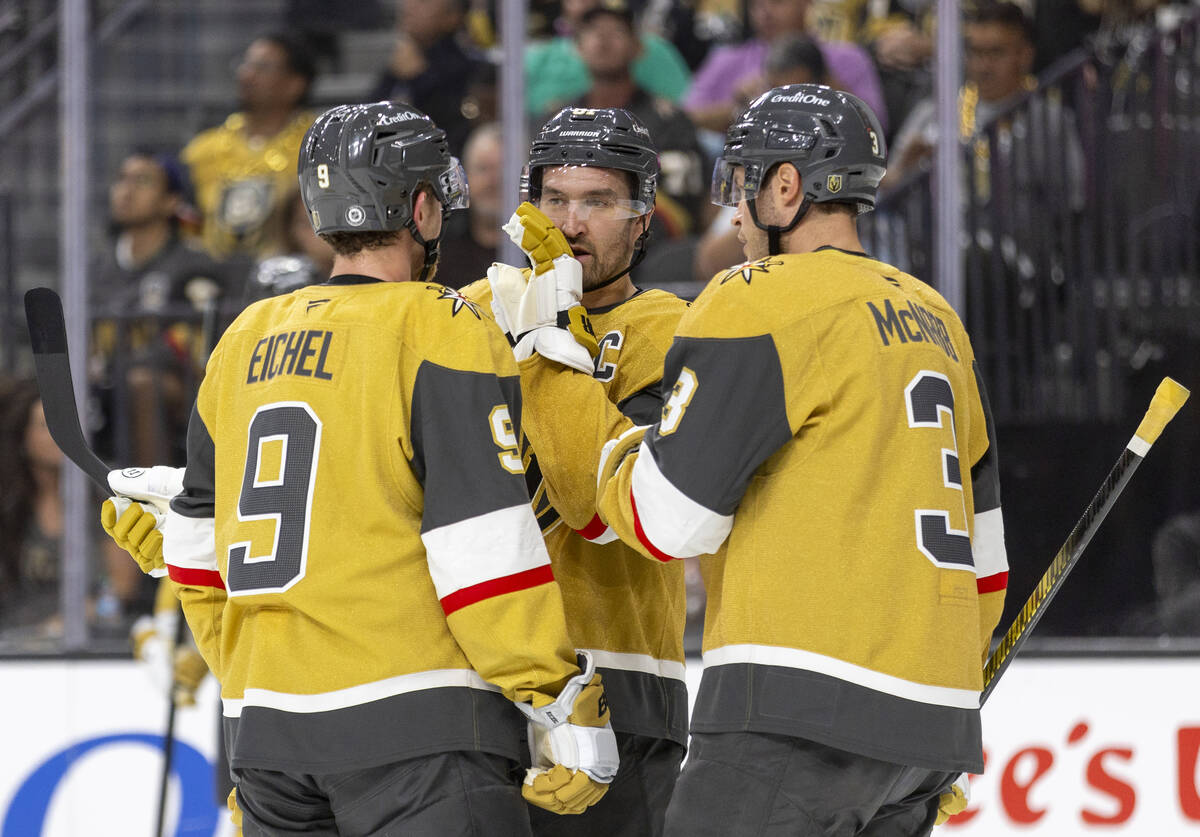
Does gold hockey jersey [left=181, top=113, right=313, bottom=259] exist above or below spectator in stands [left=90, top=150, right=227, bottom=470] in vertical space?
above

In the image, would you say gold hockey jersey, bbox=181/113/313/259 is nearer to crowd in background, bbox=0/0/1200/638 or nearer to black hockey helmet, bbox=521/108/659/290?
crowd in background, bbox=0/0/1200/638

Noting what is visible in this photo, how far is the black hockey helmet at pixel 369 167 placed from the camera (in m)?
2.03

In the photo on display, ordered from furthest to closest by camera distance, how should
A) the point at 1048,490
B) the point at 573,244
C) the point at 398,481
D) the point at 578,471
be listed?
1. the point at 1048,490
2. the point at 573,244
3. the point at 578,471
4. the point at 398,481

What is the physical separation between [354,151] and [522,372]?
41 cm

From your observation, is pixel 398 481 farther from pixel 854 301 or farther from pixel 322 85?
pixel 322 85

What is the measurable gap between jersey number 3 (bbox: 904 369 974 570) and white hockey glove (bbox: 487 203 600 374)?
490 mm

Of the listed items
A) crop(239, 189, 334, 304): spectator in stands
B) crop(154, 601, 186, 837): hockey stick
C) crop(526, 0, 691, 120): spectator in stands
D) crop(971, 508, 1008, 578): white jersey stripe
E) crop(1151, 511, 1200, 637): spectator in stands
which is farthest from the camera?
crop(526, 0, 691, 120): spectator in stands

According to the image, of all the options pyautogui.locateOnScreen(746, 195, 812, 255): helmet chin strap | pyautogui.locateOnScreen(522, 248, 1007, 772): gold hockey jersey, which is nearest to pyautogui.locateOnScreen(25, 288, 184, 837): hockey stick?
pyautogui.locateOnScreen(522, 248, 1007, 772): gold hockey jersey

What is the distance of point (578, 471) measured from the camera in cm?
221

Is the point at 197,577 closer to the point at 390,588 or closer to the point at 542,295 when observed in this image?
the point at 390,588

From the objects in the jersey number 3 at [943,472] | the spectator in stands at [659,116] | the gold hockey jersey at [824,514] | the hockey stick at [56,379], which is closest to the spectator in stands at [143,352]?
the spectator in stands at [659,116]

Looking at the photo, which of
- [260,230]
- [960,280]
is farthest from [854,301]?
[260,230]

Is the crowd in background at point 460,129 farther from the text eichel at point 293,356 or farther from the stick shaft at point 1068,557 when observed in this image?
the text eichel at point 293,356

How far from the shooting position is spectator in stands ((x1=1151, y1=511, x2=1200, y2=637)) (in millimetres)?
3883
